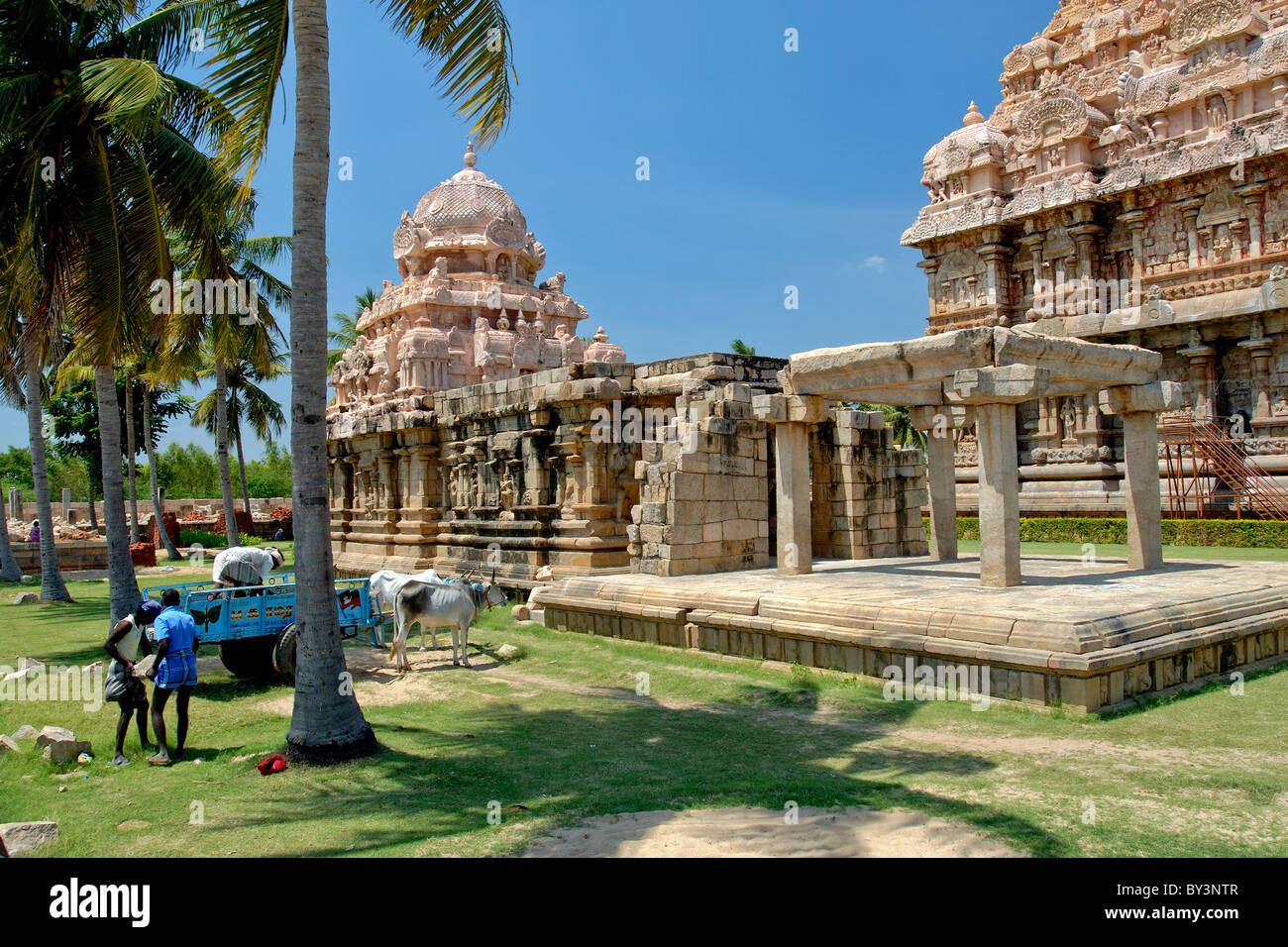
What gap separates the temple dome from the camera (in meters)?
25.4

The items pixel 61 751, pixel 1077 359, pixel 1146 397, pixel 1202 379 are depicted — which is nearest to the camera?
pixel 61 751

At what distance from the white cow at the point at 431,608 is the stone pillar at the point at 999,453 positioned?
216 inches

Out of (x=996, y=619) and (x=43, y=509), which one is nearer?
(x=996, y=619)

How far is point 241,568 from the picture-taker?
35.4 feet

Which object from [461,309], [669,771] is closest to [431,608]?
[669,771]

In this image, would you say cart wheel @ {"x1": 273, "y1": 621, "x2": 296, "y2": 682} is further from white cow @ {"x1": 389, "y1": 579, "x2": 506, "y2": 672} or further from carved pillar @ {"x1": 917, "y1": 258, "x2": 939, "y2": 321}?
carved pillar @ {"x1": 917, "y1": 258, "x2": 939, "y2": 321}

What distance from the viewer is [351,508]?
843 inches

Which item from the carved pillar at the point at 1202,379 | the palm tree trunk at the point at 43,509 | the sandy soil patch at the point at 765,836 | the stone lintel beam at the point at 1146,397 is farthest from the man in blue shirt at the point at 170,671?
the carved pillar at the point at 1202,379

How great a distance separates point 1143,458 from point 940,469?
270 centimetres

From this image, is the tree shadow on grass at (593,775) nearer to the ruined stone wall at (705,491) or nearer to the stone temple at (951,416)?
the stone temple at (951,416)

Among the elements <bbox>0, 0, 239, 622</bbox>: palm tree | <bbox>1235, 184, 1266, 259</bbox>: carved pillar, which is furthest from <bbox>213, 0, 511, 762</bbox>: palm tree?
<bbox>1235, 184, 1266, 259</bbox>: carved pillar

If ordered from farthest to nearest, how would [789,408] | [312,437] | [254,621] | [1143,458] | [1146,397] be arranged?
[789,408] < [1143,458] < [1146,397] < [254,621] < [312,437]

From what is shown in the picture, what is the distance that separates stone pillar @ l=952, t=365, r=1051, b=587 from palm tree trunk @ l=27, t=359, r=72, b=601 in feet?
51.0

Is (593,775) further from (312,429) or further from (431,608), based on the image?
(431,608)
